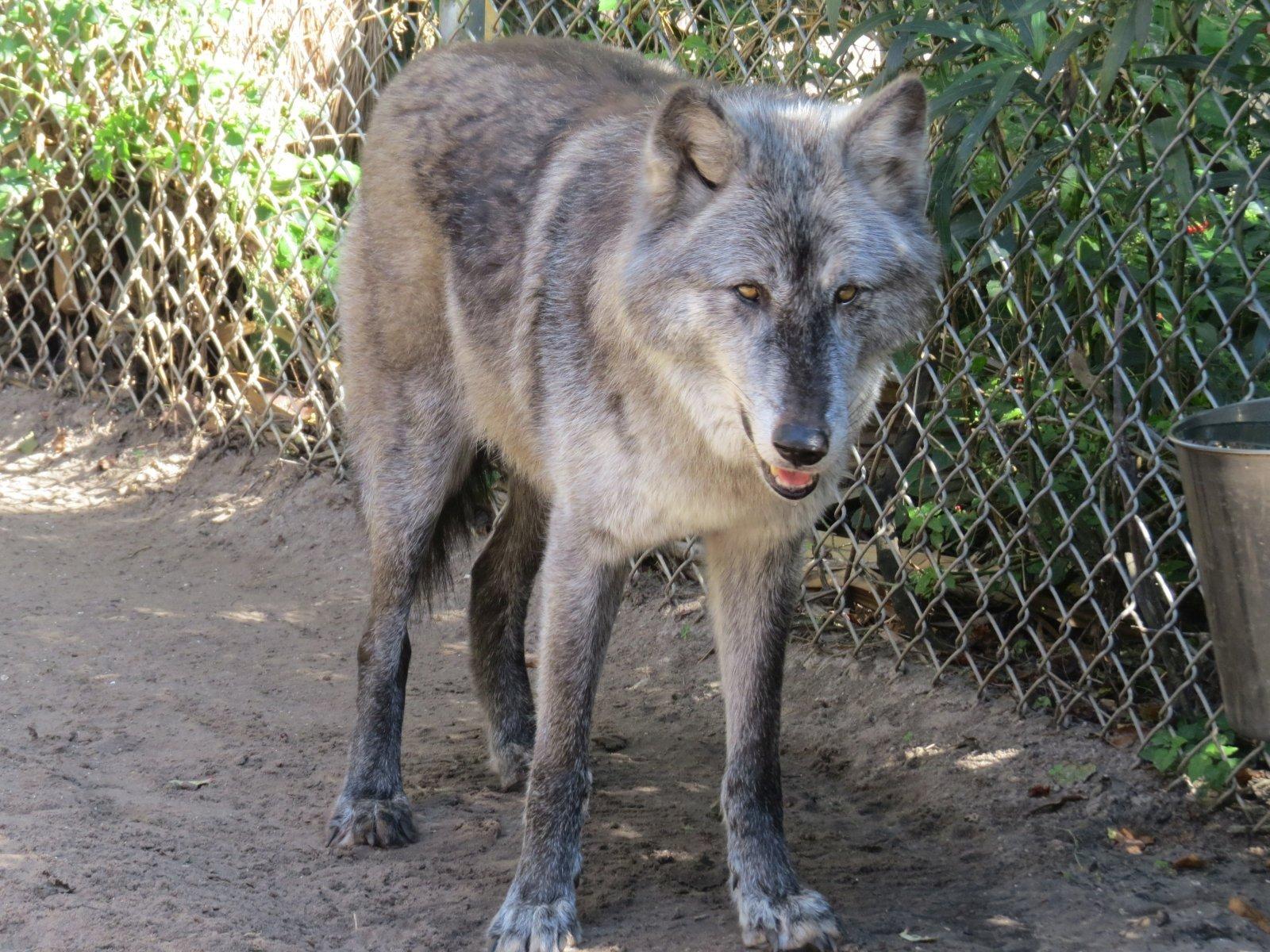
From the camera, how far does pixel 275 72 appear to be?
5898 millimetres

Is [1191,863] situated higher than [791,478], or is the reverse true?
[791,478]

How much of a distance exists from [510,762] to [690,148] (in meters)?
1.97

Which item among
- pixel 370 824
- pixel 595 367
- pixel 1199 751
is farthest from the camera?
pixel 370 824

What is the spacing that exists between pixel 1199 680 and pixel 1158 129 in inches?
59.7

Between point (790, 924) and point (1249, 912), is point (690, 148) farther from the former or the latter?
point (1249, 912)

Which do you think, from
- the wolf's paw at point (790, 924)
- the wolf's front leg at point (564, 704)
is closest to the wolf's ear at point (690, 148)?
the wolf's front leg at point (564, 704)

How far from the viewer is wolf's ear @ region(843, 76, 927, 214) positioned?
296cm

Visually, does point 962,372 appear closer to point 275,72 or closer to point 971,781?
point 971,781

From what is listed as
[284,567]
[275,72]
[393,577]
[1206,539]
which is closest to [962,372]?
[1206,539]

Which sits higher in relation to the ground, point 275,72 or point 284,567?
point 275,72

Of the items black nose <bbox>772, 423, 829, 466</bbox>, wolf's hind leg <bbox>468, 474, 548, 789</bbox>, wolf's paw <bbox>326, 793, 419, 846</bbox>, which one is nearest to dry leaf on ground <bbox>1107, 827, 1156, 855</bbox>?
black nose <bbox>772, 423, 829, 466</bbox>

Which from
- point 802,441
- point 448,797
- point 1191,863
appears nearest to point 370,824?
point 448,797

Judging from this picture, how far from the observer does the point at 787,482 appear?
111 inches

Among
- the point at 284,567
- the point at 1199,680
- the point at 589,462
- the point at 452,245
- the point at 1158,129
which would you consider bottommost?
the point at 284,567
